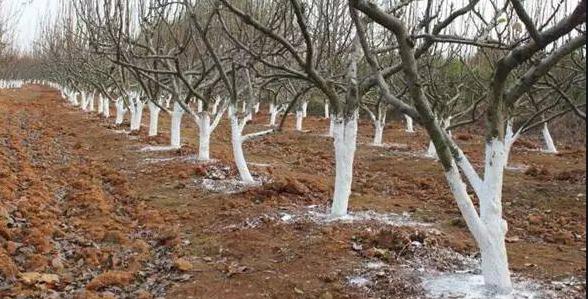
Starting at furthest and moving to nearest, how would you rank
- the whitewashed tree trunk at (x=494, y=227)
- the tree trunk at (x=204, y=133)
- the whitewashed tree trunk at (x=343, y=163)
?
the tree trunk at (x=204, y=133)
the whitewashed tree trunk at (x=343, y=163)
the whitewashed tree trunk at (x=494, y=227)

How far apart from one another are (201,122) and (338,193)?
588 centimetres

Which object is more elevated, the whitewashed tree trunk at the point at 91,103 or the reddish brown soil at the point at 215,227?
the whitewashed tree trunk at the point at 91,103

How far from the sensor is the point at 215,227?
26.2ft

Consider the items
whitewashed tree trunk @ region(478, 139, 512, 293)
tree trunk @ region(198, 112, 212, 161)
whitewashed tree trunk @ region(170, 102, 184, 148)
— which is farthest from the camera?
whitewashed tree trunk @ region(170, 102, 184, 148)

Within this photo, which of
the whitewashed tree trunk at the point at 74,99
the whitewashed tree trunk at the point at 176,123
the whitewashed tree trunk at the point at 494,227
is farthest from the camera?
the whitewashed tree trunk at the point at 74,99

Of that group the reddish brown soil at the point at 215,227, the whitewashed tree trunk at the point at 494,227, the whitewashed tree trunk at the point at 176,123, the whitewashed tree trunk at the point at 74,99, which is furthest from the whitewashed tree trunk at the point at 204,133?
the whitewashed tree trunk at the point at 74,99

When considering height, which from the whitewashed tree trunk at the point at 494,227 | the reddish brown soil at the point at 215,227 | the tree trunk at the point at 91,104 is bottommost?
the reddish brown soil at the point at 215,227

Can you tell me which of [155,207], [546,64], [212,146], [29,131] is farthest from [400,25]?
[29,131]

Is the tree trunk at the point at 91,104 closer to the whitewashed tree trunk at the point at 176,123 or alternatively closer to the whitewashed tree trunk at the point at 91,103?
the whitewashed tree trunk at the point at 91,103

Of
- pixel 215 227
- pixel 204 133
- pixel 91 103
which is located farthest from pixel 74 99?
pixel 215 227

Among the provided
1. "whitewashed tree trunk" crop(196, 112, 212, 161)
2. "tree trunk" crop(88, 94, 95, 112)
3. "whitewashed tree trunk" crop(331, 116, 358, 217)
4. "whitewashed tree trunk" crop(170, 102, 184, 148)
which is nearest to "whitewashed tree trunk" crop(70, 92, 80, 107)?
"tree trunk" crop(88, 94, 95, 112)

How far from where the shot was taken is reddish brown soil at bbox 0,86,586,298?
5750mm

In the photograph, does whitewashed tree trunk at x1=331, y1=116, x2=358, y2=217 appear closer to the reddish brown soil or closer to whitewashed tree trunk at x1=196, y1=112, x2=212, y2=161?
the reddish brown soil

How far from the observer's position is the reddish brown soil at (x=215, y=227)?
18.9 feet
